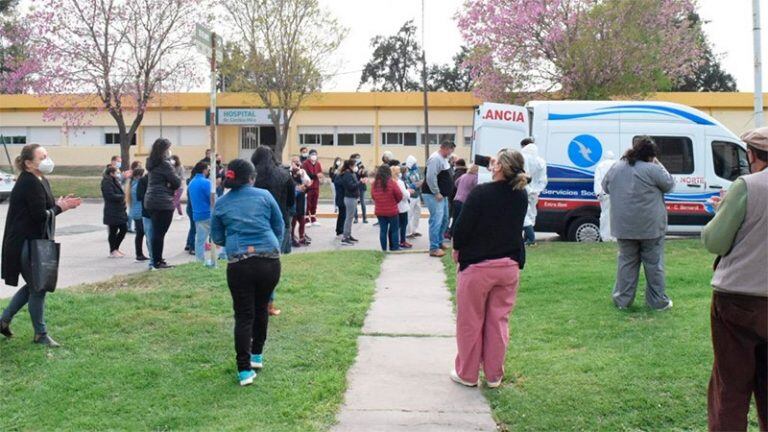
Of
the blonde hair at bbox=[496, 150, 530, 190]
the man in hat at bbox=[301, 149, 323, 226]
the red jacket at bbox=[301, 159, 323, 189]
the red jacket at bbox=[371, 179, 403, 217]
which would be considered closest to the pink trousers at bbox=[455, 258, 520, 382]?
the blonde hair at bbox=[496, 150, 530, 190]

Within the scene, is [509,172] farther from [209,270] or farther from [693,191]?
[693,191]

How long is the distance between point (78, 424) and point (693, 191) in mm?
11690

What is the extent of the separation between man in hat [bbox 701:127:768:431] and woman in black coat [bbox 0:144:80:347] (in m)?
5.46

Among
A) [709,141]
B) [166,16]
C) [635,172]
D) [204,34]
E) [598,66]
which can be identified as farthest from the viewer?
[166,16]

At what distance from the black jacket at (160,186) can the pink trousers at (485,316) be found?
672cm

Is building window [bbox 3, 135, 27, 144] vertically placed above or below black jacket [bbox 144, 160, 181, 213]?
above

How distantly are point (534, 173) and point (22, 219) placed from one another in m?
8.34

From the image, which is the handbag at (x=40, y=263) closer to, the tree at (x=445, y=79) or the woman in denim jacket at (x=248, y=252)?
the woman in denim jacket at (x=248, y=252)

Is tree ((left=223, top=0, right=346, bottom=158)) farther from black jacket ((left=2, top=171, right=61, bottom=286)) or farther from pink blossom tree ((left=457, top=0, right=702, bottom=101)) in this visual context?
black jacket ((left=2, top=171, right=61, bottom=286))

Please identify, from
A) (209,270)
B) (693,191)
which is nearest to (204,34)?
(209,270)

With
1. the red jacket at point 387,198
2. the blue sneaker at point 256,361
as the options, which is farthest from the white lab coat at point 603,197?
the blue sneaker at point 256,361

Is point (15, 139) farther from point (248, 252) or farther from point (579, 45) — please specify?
point (248, 252)

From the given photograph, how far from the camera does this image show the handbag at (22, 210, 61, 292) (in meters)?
7.11

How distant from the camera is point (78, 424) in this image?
214 inches
